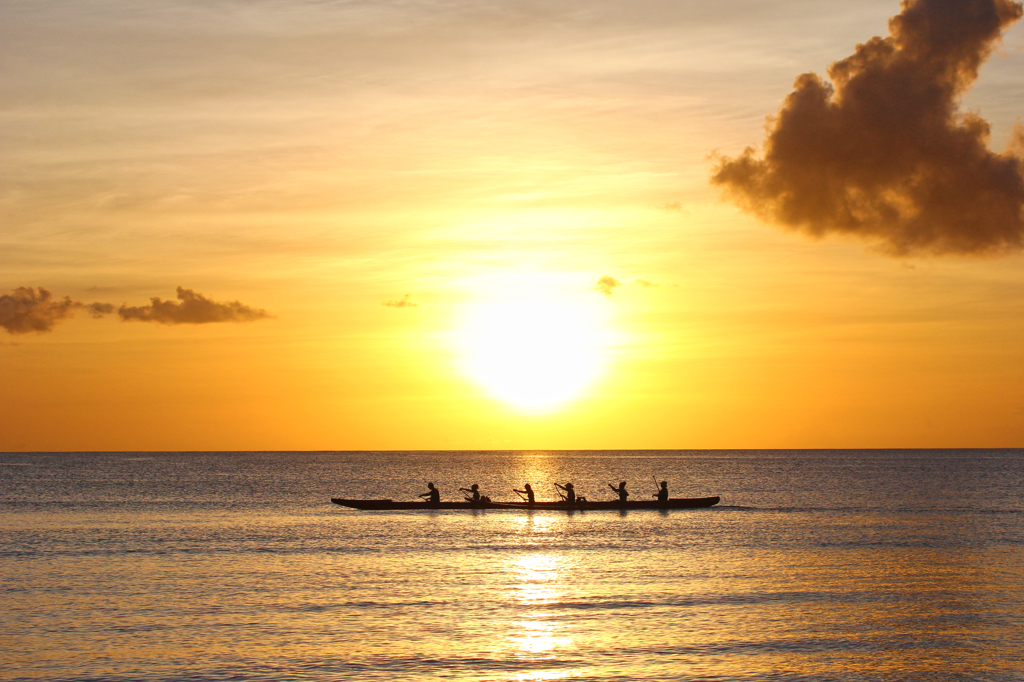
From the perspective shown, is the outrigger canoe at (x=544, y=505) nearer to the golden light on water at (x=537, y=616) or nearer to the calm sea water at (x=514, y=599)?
the calm sea water at (x=514, y=599)

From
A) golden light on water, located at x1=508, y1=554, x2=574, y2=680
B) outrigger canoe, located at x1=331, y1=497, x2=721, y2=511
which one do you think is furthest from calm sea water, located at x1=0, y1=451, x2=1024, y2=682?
outrigger canoe, located at x1=331, y1=497, x2=721, y2=511

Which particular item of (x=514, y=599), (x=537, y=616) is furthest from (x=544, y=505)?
(x=537, y=616)

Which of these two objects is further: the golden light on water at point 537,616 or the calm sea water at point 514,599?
the golden light on water at point 537,616

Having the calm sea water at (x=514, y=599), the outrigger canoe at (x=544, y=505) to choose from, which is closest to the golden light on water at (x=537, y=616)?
Answer: the calm sea water at (x=514, y=599)

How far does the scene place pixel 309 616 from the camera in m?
29.2

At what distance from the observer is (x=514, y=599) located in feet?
105

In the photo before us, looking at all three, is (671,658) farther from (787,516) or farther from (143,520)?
(143,520)

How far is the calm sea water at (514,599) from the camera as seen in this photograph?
2372cm

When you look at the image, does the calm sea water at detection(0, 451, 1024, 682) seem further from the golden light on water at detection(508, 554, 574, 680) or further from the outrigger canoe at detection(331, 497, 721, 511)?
the outrigger canoe at detection(331, 497, 721, 511)

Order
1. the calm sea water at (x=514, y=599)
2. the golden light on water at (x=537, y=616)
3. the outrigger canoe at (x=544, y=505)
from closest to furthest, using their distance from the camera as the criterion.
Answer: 1. the calm sea water at (x=514, y=599)
2. the golden light on water at (x=537, y=616)
3. the outrigger canoe at (x=544, y=505)

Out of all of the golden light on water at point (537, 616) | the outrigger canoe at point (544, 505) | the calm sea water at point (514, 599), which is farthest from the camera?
the outrigger canoe at point (544, 505)

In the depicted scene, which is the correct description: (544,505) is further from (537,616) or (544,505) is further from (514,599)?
(537,616)

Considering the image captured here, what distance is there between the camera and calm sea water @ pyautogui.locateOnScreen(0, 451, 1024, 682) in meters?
23.7

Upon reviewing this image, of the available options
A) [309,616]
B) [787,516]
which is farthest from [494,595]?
[787,516]
